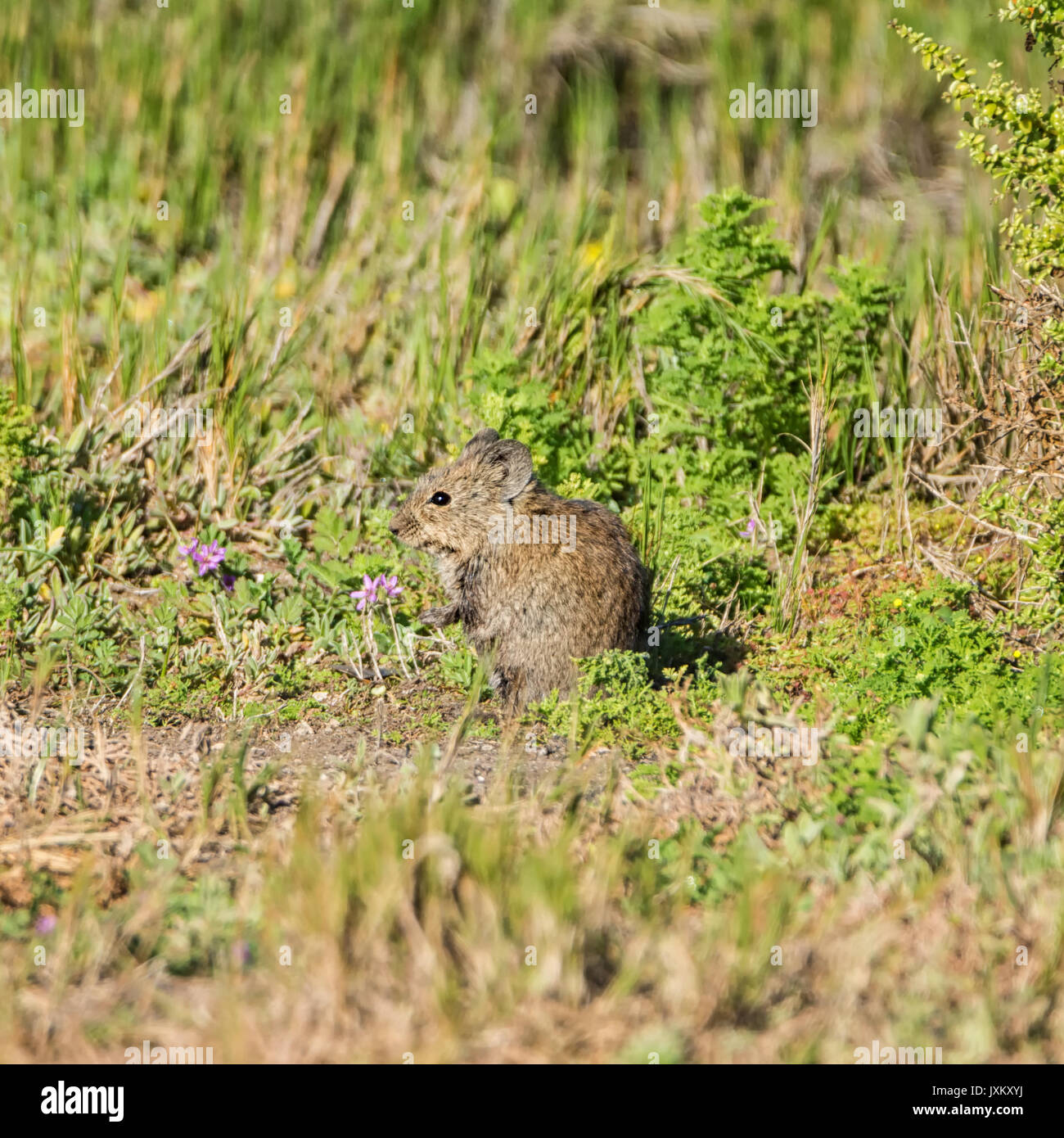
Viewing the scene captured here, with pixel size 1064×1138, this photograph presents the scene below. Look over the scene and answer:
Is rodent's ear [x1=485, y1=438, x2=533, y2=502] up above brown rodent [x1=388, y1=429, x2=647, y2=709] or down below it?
above

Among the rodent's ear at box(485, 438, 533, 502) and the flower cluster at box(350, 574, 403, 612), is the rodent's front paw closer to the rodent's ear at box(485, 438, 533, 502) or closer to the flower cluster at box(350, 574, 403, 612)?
the flower cluster at box(350, 574, 403, 612)

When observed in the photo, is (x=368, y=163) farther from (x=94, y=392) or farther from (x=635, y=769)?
(x=635, y=769)

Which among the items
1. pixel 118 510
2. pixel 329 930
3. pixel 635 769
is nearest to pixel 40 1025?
pixel 329 930


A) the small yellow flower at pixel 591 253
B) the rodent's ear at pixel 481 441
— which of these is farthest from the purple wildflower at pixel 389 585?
the small yellow flower at pixel 591 253

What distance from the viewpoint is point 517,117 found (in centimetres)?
1015

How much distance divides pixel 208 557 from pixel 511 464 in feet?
4.98

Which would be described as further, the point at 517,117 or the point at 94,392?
the point at 517,117

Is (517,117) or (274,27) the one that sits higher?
(274,27)

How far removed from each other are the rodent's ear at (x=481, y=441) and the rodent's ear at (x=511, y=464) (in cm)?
4

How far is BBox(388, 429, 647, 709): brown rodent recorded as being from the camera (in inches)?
214

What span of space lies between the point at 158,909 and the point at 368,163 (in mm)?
6792

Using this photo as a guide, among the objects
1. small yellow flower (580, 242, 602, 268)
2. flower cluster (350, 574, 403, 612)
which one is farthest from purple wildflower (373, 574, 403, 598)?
small yellow flower (580, 242, 602, 268)

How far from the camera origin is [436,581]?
638cm

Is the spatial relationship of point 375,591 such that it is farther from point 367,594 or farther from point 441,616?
point 441,616
